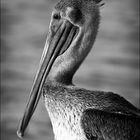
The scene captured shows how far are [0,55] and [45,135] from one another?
196 inches

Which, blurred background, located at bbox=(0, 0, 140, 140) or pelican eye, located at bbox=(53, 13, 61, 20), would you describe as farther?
blurred background, located at bbox=(0, 0, 140, 140)

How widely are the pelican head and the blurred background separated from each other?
633 centimetres

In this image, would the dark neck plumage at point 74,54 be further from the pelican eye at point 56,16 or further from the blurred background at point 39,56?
the blurred background at point 39,56

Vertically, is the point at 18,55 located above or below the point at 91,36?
below

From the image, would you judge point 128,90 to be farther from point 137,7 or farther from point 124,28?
point 137,7

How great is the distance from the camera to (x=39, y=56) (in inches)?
693

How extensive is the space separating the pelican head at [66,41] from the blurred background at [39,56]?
20.8 ft

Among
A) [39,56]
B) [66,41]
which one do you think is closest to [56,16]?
[66,41]

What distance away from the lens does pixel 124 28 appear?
21359 millimetres

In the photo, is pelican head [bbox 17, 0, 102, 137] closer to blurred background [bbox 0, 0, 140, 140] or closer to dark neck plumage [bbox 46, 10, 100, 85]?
dark neck plumage [bbox 46, 10, 100, 85]

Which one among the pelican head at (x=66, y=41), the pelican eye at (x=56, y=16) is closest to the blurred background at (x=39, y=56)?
the pelican head at (x=66, y=41)

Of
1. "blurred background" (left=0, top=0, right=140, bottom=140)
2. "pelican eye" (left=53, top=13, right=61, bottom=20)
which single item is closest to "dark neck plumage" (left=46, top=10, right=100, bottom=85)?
"pelican eye" (left=53, top=13, right=61, bottom=20)

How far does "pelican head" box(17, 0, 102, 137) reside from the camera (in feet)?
24.9

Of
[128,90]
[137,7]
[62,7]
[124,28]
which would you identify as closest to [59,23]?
[62,7]
